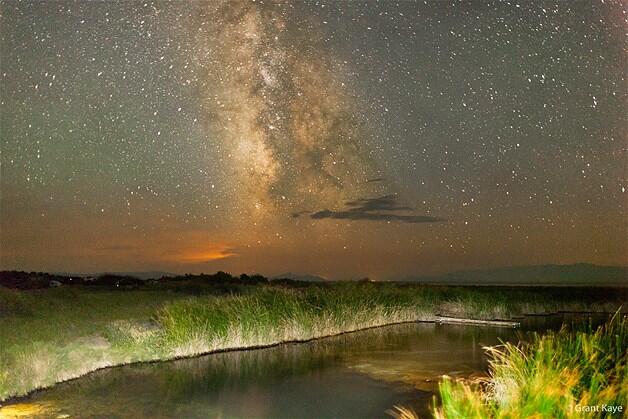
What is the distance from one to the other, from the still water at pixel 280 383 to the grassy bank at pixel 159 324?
1.92 feet

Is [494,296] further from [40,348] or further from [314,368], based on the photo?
[40,348]

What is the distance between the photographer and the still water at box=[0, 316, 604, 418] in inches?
508

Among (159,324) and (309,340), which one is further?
(309,340)

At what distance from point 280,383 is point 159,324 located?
5.72 meters

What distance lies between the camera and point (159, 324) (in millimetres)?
20047

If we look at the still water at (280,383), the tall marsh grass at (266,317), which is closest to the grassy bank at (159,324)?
the tall marsh grass at (266,317)

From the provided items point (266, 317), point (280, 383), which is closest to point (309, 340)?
point (266, 317)

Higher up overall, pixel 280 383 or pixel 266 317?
pixel 266 317

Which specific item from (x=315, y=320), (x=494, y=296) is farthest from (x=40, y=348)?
(x=494, y=296)

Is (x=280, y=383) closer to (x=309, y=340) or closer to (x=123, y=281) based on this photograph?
(x=309, y=340)

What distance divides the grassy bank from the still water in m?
0.58

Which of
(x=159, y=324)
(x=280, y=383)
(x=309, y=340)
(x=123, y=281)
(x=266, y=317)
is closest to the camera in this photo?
(x=280, y=383)

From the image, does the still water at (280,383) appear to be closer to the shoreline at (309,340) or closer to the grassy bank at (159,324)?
the shoreline at (309,340)

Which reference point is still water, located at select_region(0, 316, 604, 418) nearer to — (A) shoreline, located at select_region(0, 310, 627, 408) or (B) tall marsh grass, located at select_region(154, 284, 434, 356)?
(A) shoreline, located at select_region(0, 310, 627, 408)
